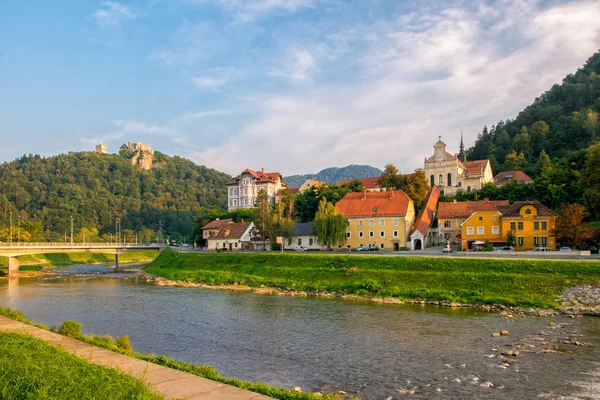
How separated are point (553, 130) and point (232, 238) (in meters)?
74.4

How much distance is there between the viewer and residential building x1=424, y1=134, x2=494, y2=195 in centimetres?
7669

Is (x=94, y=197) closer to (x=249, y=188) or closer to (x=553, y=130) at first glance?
(x=249, y=188)

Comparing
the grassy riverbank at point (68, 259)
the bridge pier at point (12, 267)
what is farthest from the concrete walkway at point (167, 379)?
the grassy riverbank at point (68, 259)

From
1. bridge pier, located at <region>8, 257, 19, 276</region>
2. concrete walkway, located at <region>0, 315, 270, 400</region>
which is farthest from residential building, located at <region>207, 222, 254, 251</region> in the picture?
concrete walkway, located at <region>0, 315, 270, 400</region>

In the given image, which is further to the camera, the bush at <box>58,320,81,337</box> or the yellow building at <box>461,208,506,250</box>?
the yellow building at <box>461,208,506,250</box>

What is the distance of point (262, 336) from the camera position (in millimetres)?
21875

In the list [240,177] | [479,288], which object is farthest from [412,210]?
[240,177]

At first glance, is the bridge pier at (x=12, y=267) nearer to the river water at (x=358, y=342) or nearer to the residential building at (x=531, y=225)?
the river water at (x=358, y=342)

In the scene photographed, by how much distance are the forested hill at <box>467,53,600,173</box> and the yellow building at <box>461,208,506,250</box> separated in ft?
83.3

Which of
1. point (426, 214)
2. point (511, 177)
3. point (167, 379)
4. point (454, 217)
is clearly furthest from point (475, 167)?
point (167, 379)

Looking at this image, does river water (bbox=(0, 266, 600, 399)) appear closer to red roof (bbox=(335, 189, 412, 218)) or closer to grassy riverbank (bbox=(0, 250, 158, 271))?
red roof (bbox=(335, 189, 412, 218))

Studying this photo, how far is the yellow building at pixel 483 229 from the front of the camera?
4806cm

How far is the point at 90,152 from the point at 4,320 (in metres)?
200

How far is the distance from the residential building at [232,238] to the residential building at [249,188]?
74.4 feet
